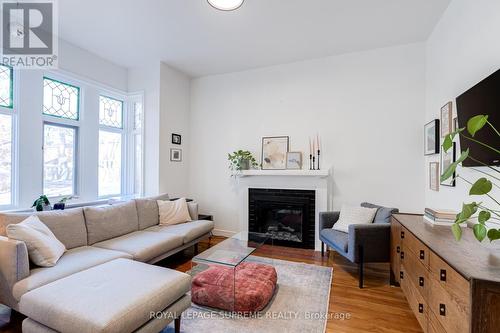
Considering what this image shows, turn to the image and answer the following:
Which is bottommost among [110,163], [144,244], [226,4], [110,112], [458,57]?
[144,244]

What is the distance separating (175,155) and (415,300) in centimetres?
388

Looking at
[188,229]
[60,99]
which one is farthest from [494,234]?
[60,99]

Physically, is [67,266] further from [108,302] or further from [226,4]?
[226,4]

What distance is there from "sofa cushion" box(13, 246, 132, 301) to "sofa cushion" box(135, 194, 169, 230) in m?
0.81

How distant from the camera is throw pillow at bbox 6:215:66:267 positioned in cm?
201

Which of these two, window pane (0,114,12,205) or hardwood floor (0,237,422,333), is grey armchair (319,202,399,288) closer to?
hardwood floor (0,237,422,333)

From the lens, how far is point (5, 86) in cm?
294

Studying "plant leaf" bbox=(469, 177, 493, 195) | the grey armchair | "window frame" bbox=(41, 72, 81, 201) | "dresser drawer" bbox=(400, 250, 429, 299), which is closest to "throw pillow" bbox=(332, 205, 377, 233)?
the grey armchair

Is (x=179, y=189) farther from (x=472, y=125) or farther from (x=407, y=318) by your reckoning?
(x=472, y=125)

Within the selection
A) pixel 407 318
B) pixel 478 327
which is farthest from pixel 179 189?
pixel 478 327

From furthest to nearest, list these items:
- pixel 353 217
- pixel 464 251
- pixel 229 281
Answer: pixel 353 217, pixel 229 281, pixel 464 251

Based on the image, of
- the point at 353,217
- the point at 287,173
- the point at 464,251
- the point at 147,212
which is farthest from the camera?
the point at 287,173

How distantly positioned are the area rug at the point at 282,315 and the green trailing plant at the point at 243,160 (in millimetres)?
1997

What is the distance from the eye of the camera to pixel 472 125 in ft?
3.49
